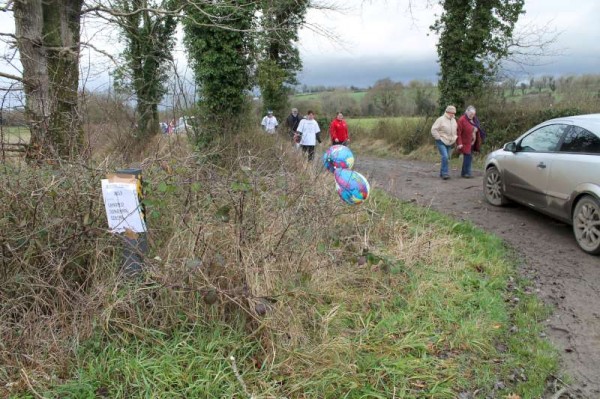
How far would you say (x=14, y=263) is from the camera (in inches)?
136

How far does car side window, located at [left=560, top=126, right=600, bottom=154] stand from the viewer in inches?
221

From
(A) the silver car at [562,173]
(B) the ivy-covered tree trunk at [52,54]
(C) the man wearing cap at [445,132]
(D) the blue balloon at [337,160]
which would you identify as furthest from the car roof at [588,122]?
(B) the ivy-covered tree trunk at [52,54]

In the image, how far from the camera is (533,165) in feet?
21.9

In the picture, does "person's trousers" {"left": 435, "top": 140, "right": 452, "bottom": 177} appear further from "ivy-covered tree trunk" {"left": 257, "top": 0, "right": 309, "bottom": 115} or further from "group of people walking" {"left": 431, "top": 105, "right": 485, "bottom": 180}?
"ivy-covered tree trunk" {"left": 257, "top": 0, "right": 309, "bottom": 115}

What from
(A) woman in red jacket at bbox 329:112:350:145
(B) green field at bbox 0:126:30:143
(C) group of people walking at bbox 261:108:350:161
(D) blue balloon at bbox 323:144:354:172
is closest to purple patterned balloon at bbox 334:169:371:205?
(D) blue balloon at bbox 323:144:354:172

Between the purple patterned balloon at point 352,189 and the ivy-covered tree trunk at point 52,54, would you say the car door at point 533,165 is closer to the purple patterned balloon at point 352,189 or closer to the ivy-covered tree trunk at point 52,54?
the purple patterned balloon at point 352,189

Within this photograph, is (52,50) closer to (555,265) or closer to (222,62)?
(222,62)

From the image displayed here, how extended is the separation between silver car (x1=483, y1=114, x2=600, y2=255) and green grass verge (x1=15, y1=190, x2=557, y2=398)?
4.91 ft

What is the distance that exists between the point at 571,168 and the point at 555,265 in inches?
51.7

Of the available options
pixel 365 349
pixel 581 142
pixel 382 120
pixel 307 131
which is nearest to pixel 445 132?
pixel 307 131

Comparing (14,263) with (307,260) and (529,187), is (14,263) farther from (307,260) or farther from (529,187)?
(529,187)

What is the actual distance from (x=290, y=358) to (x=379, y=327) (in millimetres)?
967

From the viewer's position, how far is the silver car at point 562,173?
5582mm

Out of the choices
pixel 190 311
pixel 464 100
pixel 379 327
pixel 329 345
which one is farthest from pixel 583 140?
pixel 464 100
